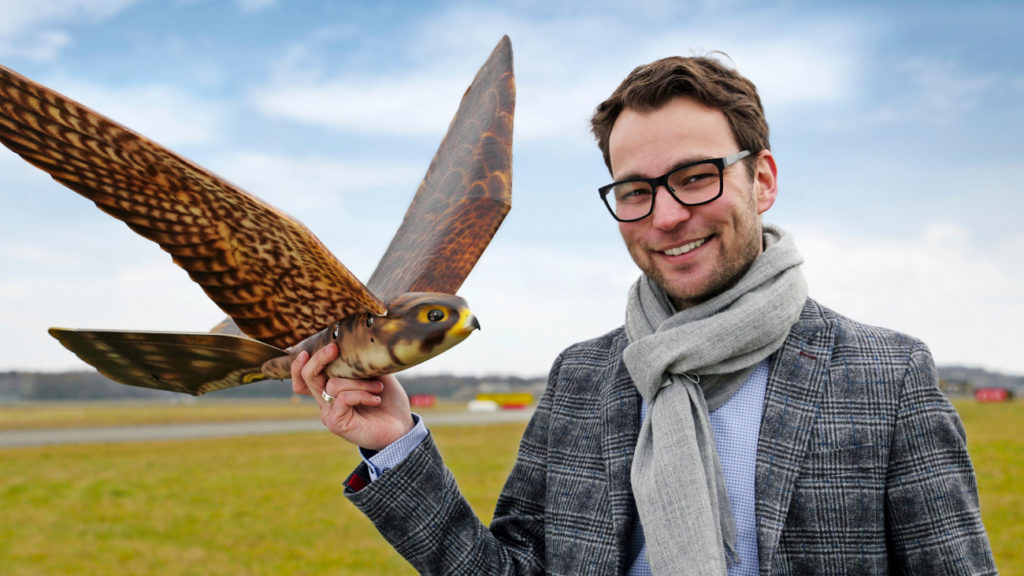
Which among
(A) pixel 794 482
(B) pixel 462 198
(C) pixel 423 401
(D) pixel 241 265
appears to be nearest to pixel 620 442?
(A) pixel 794 482

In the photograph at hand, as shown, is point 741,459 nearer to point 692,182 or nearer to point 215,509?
point 692,182

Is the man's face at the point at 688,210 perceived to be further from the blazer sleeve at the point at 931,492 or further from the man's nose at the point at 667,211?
the blazer sleeve at the point at 931,492

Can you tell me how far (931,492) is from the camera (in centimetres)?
180

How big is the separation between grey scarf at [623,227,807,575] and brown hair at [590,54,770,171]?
13.6 inches

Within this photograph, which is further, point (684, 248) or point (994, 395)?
point (994, 395)

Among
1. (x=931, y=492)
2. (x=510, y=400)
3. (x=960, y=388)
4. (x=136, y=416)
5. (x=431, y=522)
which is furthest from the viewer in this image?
(x=960, y=388)

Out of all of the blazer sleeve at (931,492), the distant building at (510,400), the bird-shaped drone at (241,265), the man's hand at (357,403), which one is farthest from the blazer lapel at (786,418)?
the distant building at (510,400)

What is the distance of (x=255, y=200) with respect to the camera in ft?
5.13

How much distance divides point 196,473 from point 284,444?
564cm

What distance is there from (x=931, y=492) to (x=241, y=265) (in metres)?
1.82

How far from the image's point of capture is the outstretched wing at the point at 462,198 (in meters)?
2.06

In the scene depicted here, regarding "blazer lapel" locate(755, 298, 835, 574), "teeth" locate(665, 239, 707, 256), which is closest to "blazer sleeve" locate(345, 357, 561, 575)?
"blazer lapel" locate(755, 298, 835, 574)

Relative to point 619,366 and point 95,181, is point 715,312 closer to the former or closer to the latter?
point 619,366

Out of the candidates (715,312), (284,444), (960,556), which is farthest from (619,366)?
(284,444)
